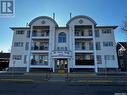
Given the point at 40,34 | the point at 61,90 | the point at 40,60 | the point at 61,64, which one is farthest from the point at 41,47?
the point at 61,90

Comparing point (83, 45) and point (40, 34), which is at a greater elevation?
point (40, 34)

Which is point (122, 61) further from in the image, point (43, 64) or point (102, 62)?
point (43, 64)

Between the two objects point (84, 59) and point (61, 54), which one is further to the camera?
point (84, 59)

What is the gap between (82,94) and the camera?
11.1 m

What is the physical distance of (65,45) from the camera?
3678 centimetres

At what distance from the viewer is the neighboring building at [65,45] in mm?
34938

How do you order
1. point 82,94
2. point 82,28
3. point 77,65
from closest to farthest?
1. point 82,94
2. point 77,65
3. point 82,28

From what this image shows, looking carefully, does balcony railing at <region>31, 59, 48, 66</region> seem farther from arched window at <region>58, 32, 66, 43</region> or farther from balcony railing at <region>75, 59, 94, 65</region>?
balcony railing at <region>75, 59, 94, 65</region>

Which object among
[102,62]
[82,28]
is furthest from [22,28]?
[102,62]

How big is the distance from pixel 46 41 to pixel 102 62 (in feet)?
42.3

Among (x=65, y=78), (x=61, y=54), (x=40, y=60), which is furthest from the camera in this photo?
(x=40, y=60)

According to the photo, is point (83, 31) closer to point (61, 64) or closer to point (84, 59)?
point (84, 59)

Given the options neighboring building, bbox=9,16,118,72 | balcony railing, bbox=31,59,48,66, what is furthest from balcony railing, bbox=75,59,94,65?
balcony railing, bbox=31,59,48,66

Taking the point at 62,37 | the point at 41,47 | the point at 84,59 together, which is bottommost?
the point at 84,59
